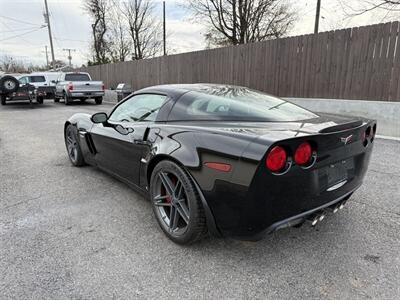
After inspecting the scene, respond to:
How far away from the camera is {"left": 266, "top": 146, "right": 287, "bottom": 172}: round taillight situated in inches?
73.0

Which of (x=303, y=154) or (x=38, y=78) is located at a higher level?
(x=38, y=78)

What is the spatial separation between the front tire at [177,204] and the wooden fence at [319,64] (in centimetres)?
660

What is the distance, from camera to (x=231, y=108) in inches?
103

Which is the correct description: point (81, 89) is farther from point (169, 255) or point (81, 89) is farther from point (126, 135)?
point (169, 255)

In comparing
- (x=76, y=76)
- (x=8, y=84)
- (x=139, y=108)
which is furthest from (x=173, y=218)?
(x=76, y=76)

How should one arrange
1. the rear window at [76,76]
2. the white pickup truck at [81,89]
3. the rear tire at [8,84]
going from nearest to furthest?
the rear tire at [8,84], the white pickup truck at [81,89], the rear window at [76,76]

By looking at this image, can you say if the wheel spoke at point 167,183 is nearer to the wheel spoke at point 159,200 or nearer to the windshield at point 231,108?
the wheel spoke at point 159,200

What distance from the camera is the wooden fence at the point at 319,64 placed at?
7.04 metres

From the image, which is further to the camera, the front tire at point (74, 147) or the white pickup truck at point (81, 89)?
the white pickup truck at point (81, 89)

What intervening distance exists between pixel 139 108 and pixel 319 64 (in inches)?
262

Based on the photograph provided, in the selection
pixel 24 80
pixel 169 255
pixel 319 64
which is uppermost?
pixel 319 64

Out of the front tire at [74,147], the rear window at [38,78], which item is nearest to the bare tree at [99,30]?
the rear window at [38,78]

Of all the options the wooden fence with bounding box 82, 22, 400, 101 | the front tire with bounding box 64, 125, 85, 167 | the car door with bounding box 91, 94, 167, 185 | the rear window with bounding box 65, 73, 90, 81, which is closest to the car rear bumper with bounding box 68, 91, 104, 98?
the rear window with bounding box 65, 73, 90, 81

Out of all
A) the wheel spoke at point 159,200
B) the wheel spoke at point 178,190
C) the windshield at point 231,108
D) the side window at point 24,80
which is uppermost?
the side window at point 24,80
